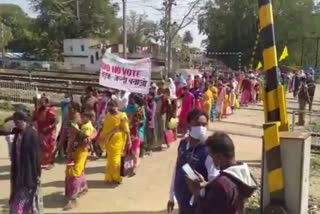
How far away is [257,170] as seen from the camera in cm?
1011

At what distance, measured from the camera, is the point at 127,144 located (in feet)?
29.5

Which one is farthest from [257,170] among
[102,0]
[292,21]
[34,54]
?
[102,0]

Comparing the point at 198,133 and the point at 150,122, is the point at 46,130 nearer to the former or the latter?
the point at 150,122

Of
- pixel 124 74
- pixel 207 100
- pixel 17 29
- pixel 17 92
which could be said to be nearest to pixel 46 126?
pixel 124 74

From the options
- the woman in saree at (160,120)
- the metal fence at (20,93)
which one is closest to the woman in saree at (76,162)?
the woman in saree at (160,120)

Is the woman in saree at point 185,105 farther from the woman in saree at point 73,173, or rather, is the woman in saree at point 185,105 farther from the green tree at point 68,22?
the green tree at point 68,22

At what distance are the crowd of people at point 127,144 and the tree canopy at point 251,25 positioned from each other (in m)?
43.5

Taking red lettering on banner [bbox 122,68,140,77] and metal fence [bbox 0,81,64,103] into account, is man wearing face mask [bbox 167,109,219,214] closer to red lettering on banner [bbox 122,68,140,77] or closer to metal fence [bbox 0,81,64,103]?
red lettering on banner [bbox 122,68,140,77]

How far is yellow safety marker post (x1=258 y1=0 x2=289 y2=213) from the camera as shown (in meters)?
6.31

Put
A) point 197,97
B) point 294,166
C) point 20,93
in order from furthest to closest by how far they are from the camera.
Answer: point 20,93 → point 197,97 → point 294,166

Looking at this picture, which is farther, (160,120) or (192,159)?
(160,120)

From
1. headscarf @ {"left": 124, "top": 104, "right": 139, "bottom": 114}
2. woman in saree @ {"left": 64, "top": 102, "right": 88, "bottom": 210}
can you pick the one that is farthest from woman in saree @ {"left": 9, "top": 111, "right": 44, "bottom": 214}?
headscarf @ {"left": 124, "top": 104, "right": 139, "bottom": 114}

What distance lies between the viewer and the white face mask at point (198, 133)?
4668 mm

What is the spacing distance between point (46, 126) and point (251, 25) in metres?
51.7
